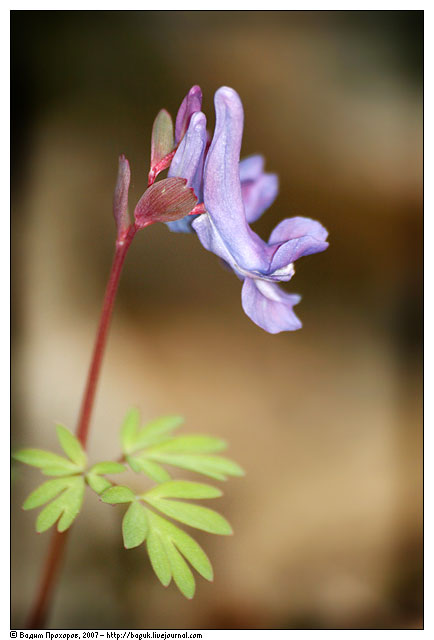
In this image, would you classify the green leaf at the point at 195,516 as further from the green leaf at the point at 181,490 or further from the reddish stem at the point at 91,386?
the reddish stem at the point at 91,386

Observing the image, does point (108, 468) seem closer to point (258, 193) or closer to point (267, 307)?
point (267, 307)

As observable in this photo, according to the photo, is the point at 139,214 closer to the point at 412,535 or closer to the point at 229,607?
the point at 229,607

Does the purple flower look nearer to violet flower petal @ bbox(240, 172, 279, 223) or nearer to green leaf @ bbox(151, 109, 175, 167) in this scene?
green leaf @ bbox(151, 109, 175, 167)

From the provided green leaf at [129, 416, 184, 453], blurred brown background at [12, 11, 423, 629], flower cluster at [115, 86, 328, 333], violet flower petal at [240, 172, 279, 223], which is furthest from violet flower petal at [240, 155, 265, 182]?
blurred brown background at [12, 11, 423, 629]

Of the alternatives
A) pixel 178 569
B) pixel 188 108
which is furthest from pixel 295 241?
pixel 178 569

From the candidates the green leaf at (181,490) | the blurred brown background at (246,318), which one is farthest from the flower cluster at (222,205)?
the blurred brown background at (246,318)

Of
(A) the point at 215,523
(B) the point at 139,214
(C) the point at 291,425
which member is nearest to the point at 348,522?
(C) the point at 291,425
